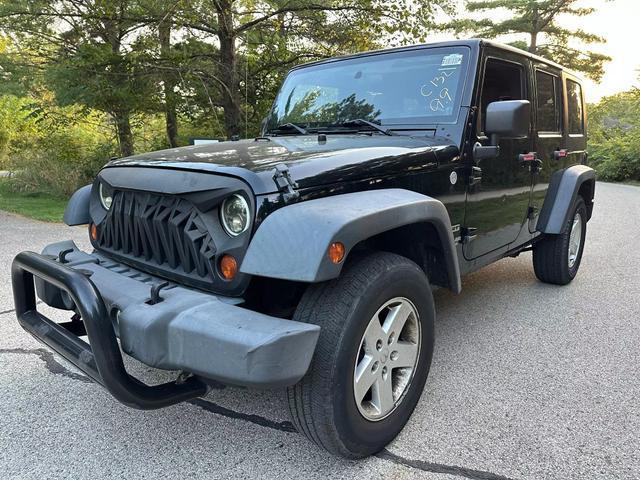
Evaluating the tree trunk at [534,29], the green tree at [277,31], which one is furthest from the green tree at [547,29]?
the green tree at [277,31]

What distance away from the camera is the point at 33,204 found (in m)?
10.5

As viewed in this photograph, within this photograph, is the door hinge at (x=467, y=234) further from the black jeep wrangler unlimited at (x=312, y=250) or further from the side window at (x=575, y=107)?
the side window at (x=575, y=107)

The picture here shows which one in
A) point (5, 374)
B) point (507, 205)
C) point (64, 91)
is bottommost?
point (5, 374)

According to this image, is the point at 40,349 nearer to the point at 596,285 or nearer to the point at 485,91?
the point at 485,91

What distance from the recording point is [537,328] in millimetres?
3926

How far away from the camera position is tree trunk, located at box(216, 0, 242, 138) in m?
9.70

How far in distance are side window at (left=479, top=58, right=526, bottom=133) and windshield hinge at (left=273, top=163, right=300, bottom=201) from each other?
1596 mm

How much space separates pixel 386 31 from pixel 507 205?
7.16m

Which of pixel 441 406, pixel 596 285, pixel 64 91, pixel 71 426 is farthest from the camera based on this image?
pixel 64 91

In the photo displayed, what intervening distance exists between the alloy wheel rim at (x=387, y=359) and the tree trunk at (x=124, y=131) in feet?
31.6

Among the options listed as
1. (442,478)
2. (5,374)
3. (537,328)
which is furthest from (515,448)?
(5,374)

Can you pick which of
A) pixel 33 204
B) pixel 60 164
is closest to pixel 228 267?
pixel 33 204

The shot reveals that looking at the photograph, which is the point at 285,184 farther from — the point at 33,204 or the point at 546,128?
the point at 33,204

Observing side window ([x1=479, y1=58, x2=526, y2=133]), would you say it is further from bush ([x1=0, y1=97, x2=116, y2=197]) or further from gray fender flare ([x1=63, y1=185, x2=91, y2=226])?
bush ([x1=0, y1=97, x2=116, y2=197])
